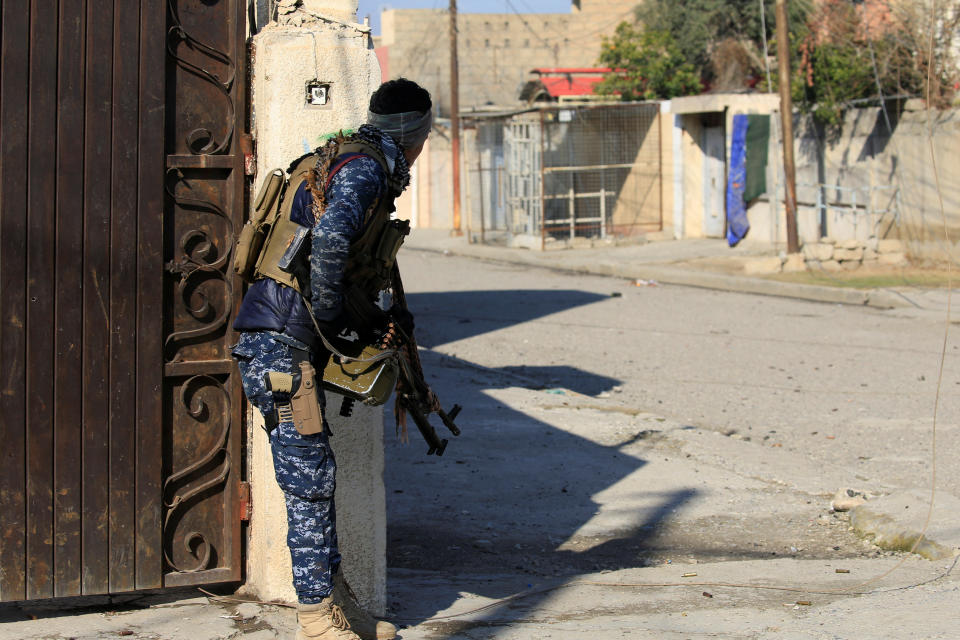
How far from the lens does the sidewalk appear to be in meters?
14.4

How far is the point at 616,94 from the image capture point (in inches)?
1080

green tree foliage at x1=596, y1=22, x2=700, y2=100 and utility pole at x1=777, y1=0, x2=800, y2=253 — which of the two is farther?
green tree foliage at x1=596, y1=22, x2=700, y2=100

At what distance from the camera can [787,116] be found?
663 inches

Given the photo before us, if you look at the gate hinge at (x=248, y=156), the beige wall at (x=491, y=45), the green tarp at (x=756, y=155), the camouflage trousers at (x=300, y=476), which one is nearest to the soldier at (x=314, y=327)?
the camouflage trousers at (x=300, y=476)

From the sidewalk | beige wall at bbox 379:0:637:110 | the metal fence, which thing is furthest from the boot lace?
beige wall at bbox 379:0:637:110

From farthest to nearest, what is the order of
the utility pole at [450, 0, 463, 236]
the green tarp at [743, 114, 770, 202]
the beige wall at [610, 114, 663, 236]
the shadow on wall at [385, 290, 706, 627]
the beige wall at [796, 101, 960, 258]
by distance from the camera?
the utility pole at [450, 0, 463, 236] < the beige wall at [610, 114, 663, 236] < the green tarp at [743, 114, 770, 202] < the beige wall at [796, 101, 960, 258] < the shadow on wall at [385, 290, 706, 627]

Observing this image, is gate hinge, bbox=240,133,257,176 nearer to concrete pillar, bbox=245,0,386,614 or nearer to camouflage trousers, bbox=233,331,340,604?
concrete pillar, bbox=245,0,386,614

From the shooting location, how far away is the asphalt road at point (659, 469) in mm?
4055

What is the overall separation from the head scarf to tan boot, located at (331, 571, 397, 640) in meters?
1.39

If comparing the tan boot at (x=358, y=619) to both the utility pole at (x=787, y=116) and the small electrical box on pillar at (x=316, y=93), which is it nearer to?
the small electrical box on pillar at (x=316, y=93)

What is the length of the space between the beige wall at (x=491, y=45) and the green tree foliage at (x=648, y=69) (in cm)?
922

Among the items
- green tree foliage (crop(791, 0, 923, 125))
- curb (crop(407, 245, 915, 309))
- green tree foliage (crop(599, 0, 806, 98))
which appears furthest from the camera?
green tree foliage (crop(599, 0, 806, 98))

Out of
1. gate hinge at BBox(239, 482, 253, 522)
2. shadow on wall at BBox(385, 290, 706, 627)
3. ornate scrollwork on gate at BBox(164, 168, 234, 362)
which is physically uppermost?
ornate scrollwork on gate at BBox(164, 168, 234, 362)

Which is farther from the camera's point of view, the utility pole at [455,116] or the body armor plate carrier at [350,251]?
the utility pole at [455,116]
